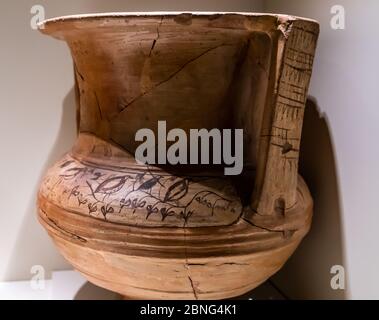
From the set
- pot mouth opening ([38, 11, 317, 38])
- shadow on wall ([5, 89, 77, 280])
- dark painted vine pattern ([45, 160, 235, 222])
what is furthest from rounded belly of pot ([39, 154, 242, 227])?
shadow on wall ([5, 89, 77, 280])

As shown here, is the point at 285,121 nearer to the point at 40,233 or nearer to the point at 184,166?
the point at 184,166

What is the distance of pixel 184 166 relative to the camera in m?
0.75

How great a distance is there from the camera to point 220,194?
72cm

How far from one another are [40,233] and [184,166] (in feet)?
1.94

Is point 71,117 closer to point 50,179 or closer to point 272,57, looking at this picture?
point 50,179

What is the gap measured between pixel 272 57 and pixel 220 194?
0.73 feet

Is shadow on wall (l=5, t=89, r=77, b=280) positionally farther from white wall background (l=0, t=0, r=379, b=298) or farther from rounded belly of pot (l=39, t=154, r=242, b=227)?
rounded belly of pot (l=39, t=154, r=242, b=227)

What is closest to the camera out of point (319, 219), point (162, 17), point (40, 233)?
point (162, 17)

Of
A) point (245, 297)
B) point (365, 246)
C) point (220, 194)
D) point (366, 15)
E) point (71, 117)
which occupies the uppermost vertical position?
point (366, 15)

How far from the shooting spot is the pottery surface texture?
0.69 m

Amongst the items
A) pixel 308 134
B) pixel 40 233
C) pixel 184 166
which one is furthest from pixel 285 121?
pixel 40 233

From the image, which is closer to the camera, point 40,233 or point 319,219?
point 319,219

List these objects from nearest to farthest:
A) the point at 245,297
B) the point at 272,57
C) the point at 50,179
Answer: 1. the point at 272,57
2. the point at 50,179
3. the point at 245,297

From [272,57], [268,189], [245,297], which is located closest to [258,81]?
[272,57]
